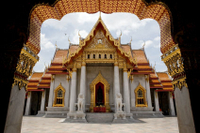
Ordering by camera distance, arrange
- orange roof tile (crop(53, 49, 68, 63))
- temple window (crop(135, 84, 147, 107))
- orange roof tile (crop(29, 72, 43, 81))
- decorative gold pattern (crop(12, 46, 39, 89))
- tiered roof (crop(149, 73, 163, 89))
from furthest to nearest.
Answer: orange roof tile (crop(29, 72, 43, 81)) < orange roof tile (crop(53, 49, 68, 63)) < tiered roof (crop(149, 73, 163, 89)) < temple window (crop(135, 84, 147, 107)) < decorative gold pattern (crop(12, 46, 39, 89))

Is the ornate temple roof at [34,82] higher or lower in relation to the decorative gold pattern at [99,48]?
lower

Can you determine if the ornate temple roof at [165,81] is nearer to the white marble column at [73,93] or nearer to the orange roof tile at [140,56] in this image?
the orange roof tile at [140,56]

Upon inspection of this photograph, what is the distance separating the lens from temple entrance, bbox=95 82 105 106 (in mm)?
12567

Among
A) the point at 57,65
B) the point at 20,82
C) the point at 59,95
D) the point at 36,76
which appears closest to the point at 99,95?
the point at 59,95

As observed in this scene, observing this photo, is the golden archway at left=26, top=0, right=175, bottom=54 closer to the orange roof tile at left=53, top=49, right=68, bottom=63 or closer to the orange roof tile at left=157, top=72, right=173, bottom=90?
the orange roof tile at left=53, top=49, right=68, bottom=63

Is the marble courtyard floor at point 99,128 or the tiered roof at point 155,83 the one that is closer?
the marble courtyard floor at point 99,128

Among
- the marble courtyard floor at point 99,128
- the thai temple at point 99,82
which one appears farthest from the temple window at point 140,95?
the marble courtyard floor at point 99,128

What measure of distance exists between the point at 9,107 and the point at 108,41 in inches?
426

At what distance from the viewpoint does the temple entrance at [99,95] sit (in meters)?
12.6

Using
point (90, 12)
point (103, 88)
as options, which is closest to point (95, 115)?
point (103, 88)

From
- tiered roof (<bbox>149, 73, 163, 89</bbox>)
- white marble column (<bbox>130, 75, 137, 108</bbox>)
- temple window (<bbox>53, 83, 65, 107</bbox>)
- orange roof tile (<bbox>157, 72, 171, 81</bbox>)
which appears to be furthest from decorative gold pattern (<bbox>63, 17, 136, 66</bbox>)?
orange roof tile (<bbox>157, 72, 171, 81</bbox>)

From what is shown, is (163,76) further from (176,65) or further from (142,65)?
(176,65)

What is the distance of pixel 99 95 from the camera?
12836 mm

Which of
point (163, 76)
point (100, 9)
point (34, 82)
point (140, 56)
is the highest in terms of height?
point (140, 56)
